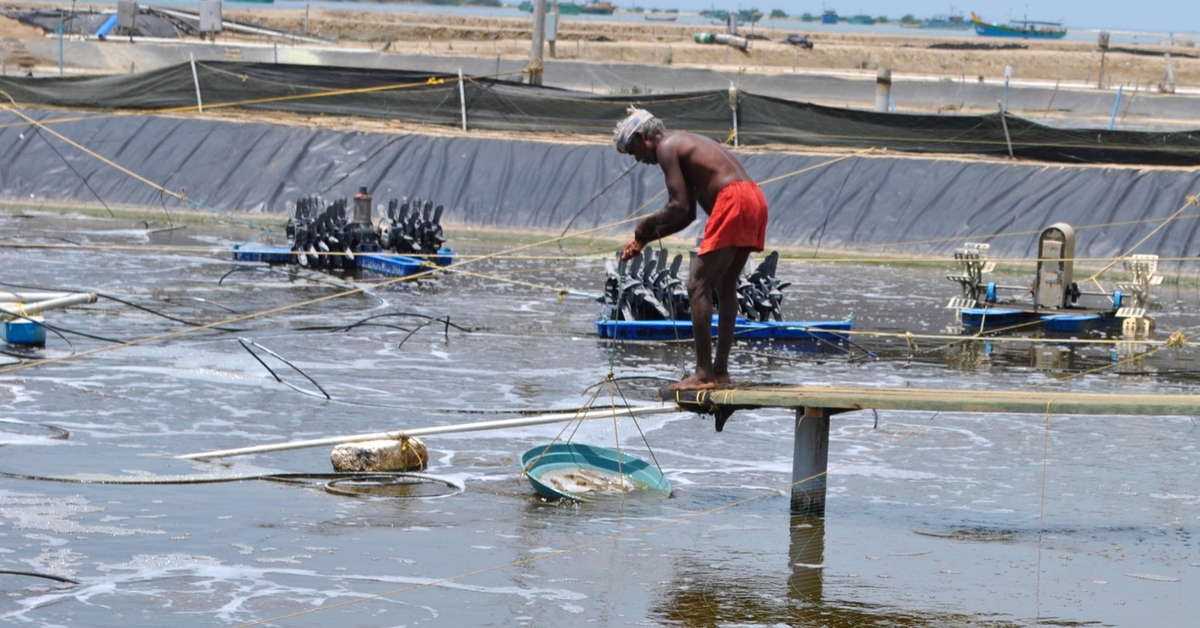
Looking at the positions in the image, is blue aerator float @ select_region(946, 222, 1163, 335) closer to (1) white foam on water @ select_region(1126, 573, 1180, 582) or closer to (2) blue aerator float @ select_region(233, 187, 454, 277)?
(2) blue aerator float @ select_region(233, 187, 454, 277)

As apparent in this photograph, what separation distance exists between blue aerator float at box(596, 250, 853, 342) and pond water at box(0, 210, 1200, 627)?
0.28m

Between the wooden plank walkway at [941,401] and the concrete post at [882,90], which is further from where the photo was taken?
the concrete post at [882,90]

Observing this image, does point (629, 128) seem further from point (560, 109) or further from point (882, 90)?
point (882, 90)

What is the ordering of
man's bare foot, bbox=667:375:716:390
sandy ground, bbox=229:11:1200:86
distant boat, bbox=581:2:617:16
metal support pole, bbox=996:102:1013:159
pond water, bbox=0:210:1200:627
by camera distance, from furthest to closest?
distant boat, bbox=581:2:617:16, sandy ground, bbox=229:11:1200:86, metal support pole, bbox=996:102:1013:159, man's bare foot, bbox=667:375:716:390, pond water, bbox=0:210:1200:627

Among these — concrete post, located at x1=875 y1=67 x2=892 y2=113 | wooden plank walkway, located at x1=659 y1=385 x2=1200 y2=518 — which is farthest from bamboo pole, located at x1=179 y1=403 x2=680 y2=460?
concrete post, located at x1=875 y1=67 x2=892 y2=113

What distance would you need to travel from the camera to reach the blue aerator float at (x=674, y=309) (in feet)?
56.8

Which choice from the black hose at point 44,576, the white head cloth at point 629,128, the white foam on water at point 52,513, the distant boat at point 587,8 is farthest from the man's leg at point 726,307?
the distant boat at point 587,8

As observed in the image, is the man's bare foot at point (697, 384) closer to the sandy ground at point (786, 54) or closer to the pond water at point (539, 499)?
the pond water at point (539, 499)

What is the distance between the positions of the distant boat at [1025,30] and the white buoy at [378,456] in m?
122

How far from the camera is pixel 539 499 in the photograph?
1023 centimetres

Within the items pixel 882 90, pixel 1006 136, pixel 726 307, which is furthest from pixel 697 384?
pixel 882 90

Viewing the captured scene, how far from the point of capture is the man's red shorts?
8.95 metres

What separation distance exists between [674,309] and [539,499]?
7285 millimetres

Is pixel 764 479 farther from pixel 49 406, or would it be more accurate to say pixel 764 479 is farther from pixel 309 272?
pixel 309 272
